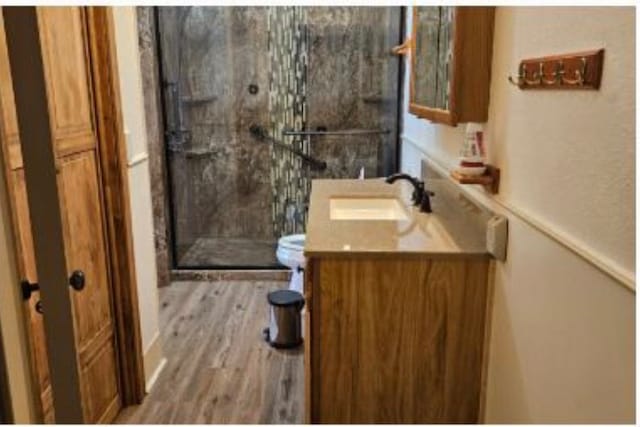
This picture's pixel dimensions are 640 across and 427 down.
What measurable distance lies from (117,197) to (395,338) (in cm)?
115

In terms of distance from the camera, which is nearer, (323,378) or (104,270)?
(323,378)

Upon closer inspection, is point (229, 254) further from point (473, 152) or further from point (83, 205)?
point (473, 152)

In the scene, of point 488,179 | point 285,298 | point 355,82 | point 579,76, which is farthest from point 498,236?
point 355,82

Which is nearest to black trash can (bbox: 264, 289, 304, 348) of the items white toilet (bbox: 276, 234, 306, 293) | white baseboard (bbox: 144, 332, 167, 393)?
white toilet (bbox: 276, 234, 306, 293)

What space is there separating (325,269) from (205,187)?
2505 mm

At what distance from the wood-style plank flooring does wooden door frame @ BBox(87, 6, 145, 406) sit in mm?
165

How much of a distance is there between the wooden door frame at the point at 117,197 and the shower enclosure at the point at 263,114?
167 centimetres

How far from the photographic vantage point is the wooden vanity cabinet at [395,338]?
166cm

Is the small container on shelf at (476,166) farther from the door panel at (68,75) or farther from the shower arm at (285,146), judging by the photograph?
the shower arm at (285,146)

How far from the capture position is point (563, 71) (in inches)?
45.3

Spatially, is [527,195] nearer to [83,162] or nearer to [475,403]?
[475,403]

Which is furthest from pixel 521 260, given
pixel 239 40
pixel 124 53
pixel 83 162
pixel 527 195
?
pixel 239 40

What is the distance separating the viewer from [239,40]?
371 centimetres

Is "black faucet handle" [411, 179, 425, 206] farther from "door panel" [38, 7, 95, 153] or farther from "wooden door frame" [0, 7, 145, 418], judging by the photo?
"door panel" [38, 7, 95, 153]
